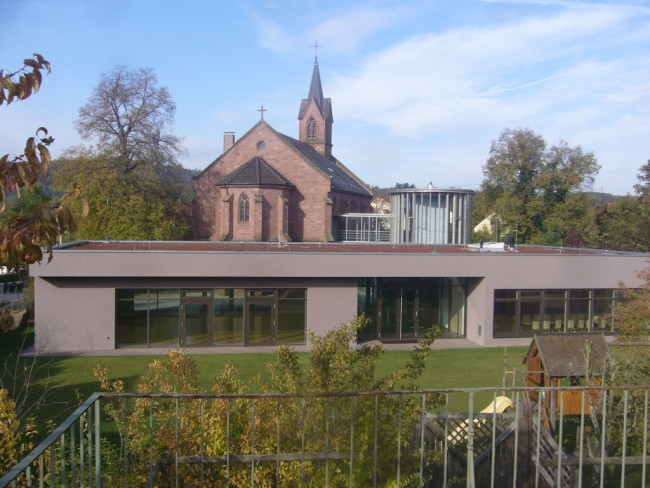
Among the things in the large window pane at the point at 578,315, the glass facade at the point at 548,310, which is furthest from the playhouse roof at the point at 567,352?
the large window pane at the point at 578,315

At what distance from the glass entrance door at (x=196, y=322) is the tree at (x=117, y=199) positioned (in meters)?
13.6

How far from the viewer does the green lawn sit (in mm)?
15500

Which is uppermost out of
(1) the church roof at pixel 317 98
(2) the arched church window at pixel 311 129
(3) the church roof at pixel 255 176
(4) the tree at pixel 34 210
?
(1) the church roof at pixel 317 98

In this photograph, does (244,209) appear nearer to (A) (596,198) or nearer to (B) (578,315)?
(B) (578,315)

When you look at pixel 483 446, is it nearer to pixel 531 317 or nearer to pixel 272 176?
pixel 531 317

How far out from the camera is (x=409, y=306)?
934 inches

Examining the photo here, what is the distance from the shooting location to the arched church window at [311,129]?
187ft

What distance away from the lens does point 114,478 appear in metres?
6.30

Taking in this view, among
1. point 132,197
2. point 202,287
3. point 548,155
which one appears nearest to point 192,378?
point 202,287

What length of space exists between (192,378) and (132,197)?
95.8 ft

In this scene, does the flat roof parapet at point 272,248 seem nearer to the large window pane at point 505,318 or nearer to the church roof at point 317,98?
the large window pane at point 505,318

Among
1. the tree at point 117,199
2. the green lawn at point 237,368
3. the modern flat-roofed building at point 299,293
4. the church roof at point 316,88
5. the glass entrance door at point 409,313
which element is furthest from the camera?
the church roof at point 316,88

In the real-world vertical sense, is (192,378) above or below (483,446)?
above

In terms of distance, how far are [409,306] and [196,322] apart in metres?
7.90
